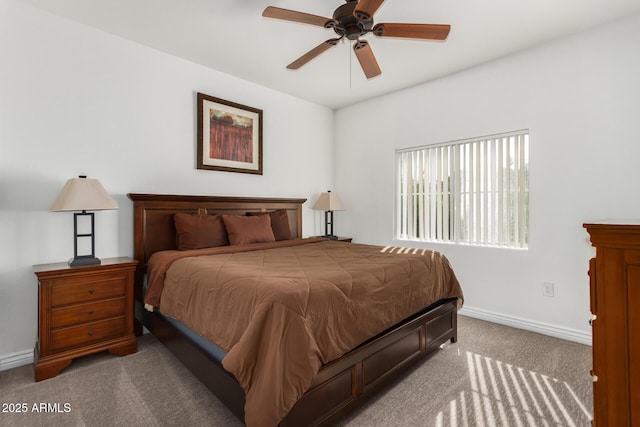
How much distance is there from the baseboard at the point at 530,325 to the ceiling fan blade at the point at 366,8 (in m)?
3.09

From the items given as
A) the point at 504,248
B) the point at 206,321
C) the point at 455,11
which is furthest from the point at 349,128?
the point at 206,321

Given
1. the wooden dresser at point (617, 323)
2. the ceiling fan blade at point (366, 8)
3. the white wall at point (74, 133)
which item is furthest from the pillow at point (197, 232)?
the wooden dresser at point (617, 323)

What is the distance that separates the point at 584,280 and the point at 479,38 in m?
2.38

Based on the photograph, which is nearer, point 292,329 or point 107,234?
point 292,329

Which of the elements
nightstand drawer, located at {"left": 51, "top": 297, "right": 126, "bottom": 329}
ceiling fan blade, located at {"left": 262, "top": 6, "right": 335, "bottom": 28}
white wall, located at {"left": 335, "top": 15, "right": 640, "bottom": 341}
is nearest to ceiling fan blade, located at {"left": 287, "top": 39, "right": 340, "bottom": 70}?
ceiling fan blade, located at {"left": 262, "top": 6, "right": 335, "bottom": 28}

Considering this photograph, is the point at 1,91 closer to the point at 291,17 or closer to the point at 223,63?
the point at 223,63

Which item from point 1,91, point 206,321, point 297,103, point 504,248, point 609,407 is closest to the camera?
point 609,407

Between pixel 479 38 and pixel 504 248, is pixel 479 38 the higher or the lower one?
the higher one

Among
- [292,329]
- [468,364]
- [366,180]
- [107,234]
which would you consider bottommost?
[468,364]

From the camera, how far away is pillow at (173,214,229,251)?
2.95m

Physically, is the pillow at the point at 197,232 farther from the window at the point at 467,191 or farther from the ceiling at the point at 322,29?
the window at the point at 467,191

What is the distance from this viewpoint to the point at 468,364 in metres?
2.34

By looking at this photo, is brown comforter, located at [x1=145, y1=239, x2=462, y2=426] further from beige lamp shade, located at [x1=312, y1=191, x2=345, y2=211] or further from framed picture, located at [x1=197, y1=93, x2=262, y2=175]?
beige lamp shade, located at [x1=312, y1=191, x2=345, y2=211]

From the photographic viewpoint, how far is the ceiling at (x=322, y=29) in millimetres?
2404
